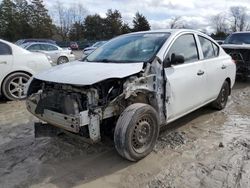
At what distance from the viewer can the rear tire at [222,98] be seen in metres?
6.53

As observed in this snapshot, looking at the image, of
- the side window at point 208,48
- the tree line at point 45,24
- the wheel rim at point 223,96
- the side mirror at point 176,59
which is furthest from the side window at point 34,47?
the tree line at point 45,24

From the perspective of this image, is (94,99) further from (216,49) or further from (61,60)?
(61,60)

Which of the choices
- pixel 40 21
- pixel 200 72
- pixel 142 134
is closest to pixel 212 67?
pixel 200 72

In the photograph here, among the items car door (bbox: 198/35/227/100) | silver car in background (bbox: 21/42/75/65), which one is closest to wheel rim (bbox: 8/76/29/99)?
car door (bbox: 198/35/227/100)

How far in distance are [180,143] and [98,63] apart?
1738 mm

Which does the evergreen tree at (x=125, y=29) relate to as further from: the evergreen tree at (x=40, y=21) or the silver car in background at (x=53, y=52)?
the silver car in background at (x=53, y=52)

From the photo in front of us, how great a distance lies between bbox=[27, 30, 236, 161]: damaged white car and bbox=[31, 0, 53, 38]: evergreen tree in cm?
5607

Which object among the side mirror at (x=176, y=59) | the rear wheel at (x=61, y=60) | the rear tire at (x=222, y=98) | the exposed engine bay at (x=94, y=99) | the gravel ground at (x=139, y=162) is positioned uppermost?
the side mirror at (x=176, y=59)

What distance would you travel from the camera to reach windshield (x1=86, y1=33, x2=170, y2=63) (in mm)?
4716

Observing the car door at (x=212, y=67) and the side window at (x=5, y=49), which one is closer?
the car door at (x=212, y=67)

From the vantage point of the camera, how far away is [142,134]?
4.25 metres

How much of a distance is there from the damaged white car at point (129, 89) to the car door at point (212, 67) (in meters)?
0.11

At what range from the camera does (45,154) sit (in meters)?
4.52

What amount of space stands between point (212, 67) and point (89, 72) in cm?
265
